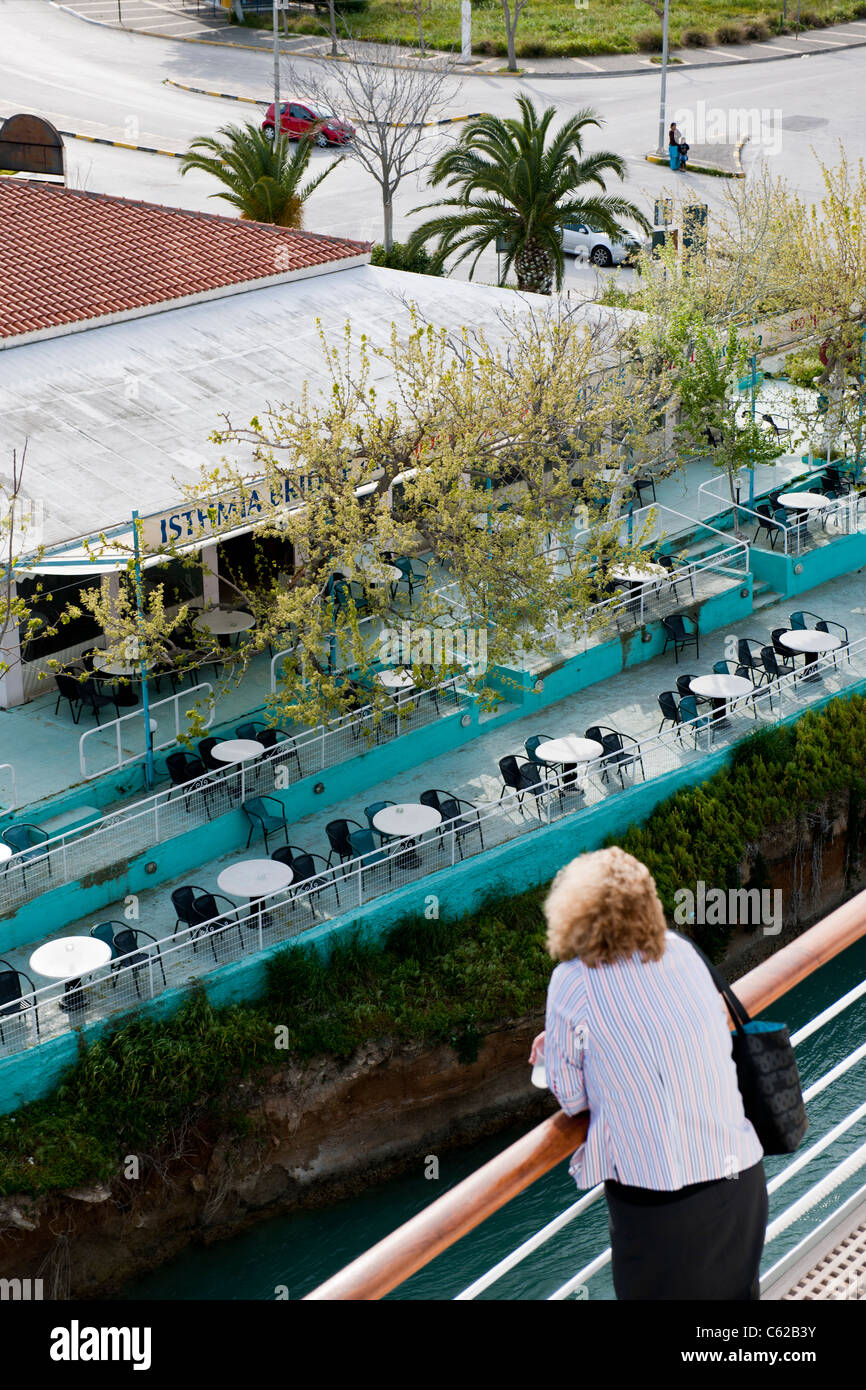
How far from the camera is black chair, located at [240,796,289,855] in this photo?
1973cm

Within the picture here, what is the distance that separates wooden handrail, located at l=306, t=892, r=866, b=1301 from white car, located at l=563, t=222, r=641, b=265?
36.5 m

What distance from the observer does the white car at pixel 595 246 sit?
3916 cm

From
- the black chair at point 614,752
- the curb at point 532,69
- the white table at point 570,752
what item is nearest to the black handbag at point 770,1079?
the white table at point 570,752

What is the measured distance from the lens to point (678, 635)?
24.1m

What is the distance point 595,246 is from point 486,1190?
3905 cm

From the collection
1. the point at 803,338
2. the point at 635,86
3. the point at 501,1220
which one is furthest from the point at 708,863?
the point at 635,86

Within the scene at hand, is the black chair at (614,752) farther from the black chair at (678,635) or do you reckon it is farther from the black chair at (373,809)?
the black chair at (678,635)

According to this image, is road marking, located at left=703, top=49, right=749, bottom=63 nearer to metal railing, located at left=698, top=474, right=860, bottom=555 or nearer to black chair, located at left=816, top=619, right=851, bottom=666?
metal railing, located at left=698, top=474, right=860, bottom=555

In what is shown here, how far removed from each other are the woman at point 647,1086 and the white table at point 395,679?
1694 cm

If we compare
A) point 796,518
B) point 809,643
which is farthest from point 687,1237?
point 796,518

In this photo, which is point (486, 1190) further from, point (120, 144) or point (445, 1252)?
point (120, 144)

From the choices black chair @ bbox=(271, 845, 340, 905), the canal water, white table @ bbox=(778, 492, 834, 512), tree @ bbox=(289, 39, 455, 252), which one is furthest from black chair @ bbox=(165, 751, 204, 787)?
tree @ bbox=(289, 39, 455, 252)

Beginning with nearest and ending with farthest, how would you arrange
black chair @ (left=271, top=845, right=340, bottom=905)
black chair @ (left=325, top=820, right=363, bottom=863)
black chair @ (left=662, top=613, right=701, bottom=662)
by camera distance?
black chair @ (left=271, top=845, right=340, bottom=905), black chair @ (left=325, top=820, right=363, bottom=863), black chair @ (left=662, top=613, right=701, bottom=662)

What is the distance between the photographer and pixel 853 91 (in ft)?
174
